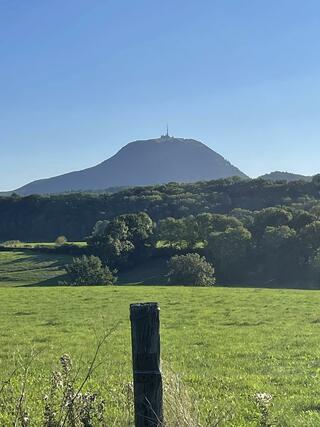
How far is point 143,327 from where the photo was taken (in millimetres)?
5109

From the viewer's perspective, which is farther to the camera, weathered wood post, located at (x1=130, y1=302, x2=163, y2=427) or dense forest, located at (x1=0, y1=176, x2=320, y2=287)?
dense forest, located at (x1=0, y1=176, x2=320, y2=287)

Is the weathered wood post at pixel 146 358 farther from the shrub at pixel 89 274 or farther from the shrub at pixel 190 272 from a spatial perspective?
the shrub at pixel 89 274

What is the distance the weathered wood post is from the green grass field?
1.49m

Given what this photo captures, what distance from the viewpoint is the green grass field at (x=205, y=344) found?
31.4ft

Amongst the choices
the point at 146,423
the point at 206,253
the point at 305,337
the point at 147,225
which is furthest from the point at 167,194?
the point at 146,423

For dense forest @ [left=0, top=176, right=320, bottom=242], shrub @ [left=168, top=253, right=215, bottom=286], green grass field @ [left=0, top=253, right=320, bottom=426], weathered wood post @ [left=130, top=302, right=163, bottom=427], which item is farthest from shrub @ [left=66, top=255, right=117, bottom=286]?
weathered wood post @ [left=130, top=302, right=163, bottom=427]

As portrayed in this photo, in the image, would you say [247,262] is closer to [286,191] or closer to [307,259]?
[307,259]

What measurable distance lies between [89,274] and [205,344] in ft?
192

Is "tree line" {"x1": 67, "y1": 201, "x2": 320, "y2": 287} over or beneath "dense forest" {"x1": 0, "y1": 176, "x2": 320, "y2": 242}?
beneath

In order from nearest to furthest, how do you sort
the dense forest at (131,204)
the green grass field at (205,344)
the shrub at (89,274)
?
the green grass field at (205,344)
the shrub at (89,274)
the dense forest at (131,204)

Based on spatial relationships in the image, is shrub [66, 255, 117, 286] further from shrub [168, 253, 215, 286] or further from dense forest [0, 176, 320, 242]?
dense forest [0, 176, 320, 242]

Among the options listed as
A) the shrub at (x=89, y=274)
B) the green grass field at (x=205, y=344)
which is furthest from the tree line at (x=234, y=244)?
the green grass field at (x=205, y=344)

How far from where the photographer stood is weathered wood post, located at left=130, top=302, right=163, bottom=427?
201 inches

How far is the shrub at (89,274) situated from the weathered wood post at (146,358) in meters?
67.7
